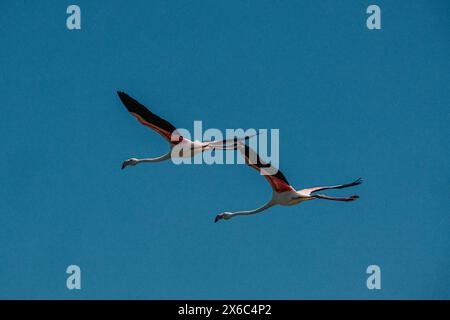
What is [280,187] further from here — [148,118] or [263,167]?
[148,118]

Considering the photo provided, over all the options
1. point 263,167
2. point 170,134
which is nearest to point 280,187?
point 263,167

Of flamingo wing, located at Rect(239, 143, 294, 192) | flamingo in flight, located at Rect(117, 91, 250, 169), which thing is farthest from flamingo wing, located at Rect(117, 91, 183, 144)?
flamingo wing, located at Rect(239, 143, 294, 192)

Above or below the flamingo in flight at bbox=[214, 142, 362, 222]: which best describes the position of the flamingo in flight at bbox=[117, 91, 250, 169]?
above

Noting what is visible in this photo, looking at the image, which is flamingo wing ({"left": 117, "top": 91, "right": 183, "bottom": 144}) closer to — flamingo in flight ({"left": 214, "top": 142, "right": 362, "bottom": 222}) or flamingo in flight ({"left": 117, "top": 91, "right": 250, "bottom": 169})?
flamingo in flight ({"left": 117, "top": 91, "right": 250, "bottom": 169})

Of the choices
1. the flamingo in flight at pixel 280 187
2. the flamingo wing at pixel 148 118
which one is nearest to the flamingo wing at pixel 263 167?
the flamingo in flight at pixel 280 187

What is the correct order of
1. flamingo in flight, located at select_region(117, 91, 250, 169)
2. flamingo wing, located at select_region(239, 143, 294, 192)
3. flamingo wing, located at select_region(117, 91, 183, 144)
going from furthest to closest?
1. flamingo wing, located at select_region(239, 143, 294, 192)
2. flamingo wing, located at select_region(117, 91, 183, 144)
3. flamingo in flight, located at select_region(117, 91, 250, 169)

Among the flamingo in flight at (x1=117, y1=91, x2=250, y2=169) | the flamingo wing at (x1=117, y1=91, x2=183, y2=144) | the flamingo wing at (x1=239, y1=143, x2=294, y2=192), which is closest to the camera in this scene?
the flamingo in flight at (x1=117, y1=91, x2=250, y2=169)

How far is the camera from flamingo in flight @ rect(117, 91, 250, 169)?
94.2ft

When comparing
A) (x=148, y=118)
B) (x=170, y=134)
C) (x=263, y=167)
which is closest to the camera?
(x=148, y=118)

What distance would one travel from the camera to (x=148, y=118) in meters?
29.0

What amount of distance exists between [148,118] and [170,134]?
2.57 ft
